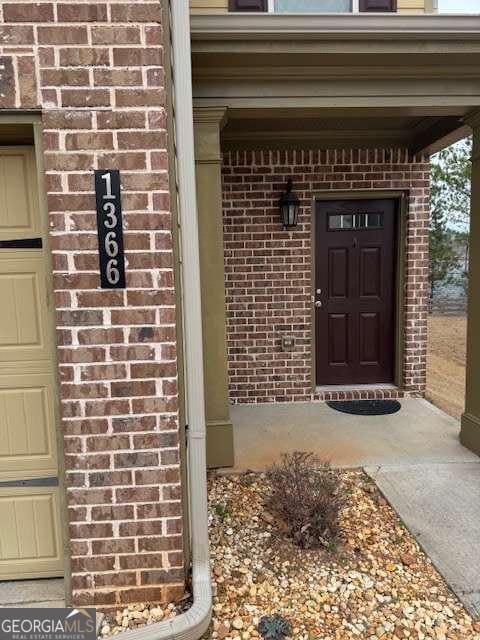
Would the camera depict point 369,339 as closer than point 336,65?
No

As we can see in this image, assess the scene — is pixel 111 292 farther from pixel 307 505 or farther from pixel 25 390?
pixel 307 505

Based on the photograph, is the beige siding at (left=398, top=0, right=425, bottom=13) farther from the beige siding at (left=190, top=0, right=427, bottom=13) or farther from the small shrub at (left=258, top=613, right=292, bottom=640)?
the small shrub at (left=258, top=613, right=292, bottom=640)

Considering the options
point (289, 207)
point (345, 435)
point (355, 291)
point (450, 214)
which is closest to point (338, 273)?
point (355, 291)

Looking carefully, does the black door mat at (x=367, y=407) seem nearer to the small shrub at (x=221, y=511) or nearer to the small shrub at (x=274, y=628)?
the small shrub at (x=221, y=511)

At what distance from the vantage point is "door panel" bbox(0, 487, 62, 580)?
2109mm

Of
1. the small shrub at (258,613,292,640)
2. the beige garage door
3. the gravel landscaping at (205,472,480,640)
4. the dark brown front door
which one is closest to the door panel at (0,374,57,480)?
the beige garage door

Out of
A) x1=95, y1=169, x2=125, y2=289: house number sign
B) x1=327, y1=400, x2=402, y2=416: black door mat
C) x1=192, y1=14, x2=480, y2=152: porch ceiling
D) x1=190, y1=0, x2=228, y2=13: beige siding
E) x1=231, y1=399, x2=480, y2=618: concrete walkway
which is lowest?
x1=231, y1=399, x2=480, y2=618: concrete walkway

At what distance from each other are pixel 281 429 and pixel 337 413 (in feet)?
2.21

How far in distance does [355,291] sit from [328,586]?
3.09 m

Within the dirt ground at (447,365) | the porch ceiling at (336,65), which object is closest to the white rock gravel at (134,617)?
the porch ceiling at (336,65)

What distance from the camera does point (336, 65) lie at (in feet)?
9.34

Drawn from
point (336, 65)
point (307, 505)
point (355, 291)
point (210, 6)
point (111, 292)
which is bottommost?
point (307, 505)

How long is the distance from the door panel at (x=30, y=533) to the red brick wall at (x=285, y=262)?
2.59 meters

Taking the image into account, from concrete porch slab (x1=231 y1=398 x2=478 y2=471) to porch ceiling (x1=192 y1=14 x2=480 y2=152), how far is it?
2488 millimetres
